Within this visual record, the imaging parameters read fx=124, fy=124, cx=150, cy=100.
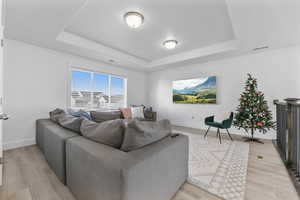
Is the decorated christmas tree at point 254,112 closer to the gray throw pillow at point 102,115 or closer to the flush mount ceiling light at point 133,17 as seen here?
the flush mount ceiling light at point 133,17

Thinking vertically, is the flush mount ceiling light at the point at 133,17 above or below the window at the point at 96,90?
above

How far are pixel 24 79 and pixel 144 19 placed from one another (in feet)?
9.75

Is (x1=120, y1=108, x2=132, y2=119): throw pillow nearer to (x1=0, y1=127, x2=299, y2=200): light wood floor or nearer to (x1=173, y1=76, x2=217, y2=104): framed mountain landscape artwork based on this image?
(x1=173, y1=76, x2=217, y2=104): framed mountain landscape artwork

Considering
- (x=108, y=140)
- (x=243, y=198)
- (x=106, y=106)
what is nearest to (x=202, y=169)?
(x=243, y=198)

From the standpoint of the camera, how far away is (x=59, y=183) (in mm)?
1553

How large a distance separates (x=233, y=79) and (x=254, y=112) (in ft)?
3.85

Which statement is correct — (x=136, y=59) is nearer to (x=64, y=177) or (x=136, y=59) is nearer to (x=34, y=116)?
(x=34, y=116)

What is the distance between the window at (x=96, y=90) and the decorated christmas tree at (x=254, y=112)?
3.95 meters

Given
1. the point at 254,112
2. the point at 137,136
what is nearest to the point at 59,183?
the point at 137,136

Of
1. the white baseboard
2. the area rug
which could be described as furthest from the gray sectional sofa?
the white baseboard

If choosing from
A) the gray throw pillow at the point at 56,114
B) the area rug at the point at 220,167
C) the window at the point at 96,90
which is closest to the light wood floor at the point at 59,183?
the area rug at the point at 220,167

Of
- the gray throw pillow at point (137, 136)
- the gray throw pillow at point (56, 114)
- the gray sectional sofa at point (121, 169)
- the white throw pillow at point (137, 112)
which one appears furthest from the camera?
the white throw pillow at point (137, 112)

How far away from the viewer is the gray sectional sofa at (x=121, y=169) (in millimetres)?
824

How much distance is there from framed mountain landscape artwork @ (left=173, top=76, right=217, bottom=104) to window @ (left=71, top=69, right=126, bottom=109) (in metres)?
2.19
